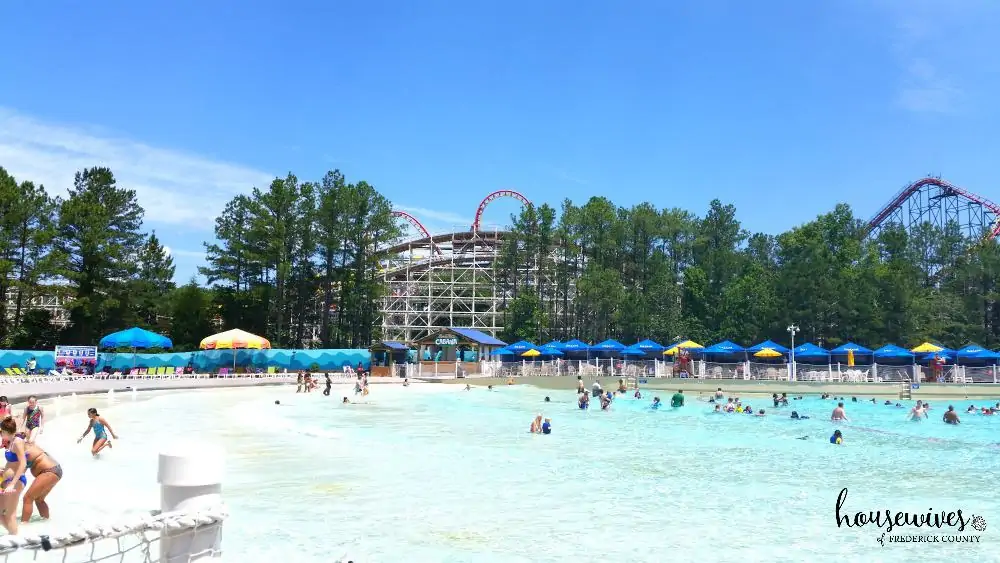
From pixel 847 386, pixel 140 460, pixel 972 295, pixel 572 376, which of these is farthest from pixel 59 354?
pixel 972 295

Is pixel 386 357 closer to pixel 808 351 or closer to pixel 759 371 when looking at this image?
pixel 759 371

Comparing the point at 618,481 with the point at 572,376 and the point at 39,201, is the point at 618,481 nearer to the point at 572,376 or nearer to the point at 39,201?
the point at 572,376

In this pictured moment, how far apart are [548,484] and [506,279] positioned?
5807 cm

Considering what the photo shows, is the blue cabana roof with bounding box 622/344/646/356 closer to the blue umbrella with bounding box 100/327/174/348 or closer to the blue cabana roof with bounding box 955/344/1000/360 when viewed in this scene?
the blue cabana roof with bounding box 955/344/1000/360

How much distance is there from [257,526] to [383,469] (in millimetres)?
5297

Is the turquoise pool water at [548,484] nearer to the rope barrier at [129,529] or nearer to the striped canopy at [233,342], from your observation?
the rope barrier at [129,529]

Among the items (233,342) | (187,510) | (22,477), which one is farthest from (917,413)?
(233,342)

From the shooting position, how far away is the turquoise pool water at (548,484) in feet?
32.5

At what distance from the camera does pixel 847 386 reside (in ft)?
134

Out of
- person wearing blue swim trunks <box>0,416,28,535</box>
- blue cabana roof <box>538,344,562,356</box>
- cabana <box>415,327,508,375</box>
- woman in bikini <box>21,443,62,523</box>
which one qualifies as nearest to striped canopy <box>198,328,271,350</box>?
cabana <box>415,327,508,375</box>

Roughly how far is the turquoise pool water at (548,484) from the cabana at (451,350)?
2146 centimetres

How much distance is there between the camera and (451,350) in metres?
52.2

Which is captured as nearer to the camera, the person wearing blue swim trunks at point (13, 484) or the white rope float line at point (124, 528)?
the white rope float line at point (124, 528)

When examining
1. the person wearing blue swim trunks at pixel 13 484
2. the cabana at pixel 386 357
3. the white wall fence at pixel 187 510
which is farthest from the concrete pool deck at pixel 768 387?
the white wall fence at pixel 187 510
